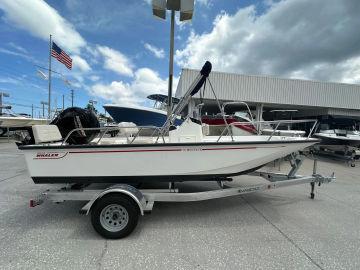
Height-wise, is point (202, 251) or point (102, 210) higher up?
point (102, 210)

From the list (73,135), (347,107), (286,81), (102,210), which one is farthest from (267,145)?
(347,107)

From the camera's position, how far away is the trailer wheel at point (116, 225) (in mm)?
2971

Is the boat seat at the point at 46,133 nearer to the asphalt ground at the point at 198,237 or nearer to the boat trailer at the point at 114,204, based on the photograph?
the boat trailer at the point at 114,204

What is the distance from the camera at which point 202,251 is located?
2701mm

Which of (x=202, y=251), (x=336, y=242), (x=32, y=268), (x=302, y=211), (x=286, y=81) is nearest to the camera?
Answer: (x=32, y=268)

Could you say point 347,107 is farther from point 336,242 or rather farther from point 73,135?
point 73,135

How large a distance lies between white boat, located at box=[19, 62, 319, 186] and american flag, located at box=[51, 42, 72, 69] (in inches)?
619

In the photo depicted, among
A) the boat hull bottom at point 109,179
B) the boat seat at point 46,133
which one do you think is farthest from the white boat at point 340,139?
the boat seat at point 46,133

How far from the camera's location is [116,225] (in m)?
3.04

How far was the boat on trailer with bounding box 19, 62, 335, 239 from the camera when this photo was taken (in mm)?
3012

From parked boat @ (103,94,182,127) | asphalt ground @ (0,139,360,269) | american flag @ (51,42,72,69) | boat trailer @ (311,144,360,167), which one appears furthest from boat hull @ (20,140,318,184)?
american flag @ (51,42,72,69)

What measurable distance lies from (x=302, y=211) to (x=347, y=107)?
20873mm

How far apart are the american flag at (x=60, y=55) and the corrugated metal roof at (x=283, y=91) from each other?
868 centimetres

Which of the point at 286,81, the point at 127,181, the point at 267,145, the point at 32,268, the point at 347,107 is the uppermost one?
the point at 286,81
